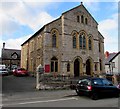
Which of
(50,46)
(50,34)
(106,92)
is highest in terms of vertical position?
(50,34)

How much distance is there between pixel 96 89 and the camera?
1434cm

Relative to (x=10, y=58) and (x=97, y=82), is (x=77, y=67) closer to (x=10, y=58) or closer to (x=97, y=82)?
(x=97, y=82)

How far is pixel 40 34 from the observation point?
32.8 m

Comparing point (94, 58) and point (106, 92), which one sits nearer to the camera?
point (106, 92)

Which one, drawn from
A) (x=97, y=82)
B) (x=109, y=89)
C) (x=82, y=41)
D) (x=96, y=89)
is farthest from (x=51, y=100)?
(x=82, y=41)

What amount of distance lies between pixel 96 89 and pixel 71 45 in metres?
18.1

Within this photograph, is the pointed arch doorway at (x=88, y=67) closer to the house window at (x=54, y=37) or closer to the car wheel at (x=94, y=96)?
the house window at (x=54, y=37)

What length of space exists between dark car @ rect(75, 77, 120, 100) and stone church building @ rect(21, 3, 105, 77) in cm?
1366

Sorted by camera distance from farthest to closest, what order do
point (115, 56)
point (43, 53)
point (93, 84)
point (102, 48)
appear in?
point (115, 56), point (102, 48), point (43, 53), point (93, 84)

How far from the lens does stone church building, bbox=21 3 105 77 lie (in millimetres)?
30203

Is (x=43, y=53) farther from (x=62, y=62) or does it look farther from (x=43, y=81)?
(x=43, y=81)

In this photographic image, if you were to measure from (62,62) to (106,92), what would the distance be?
16.1 m

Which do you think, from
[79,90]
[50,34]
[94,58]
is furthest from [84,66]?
[79,90]

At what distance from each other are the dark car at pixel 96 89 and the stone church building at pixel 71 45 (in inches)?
538
